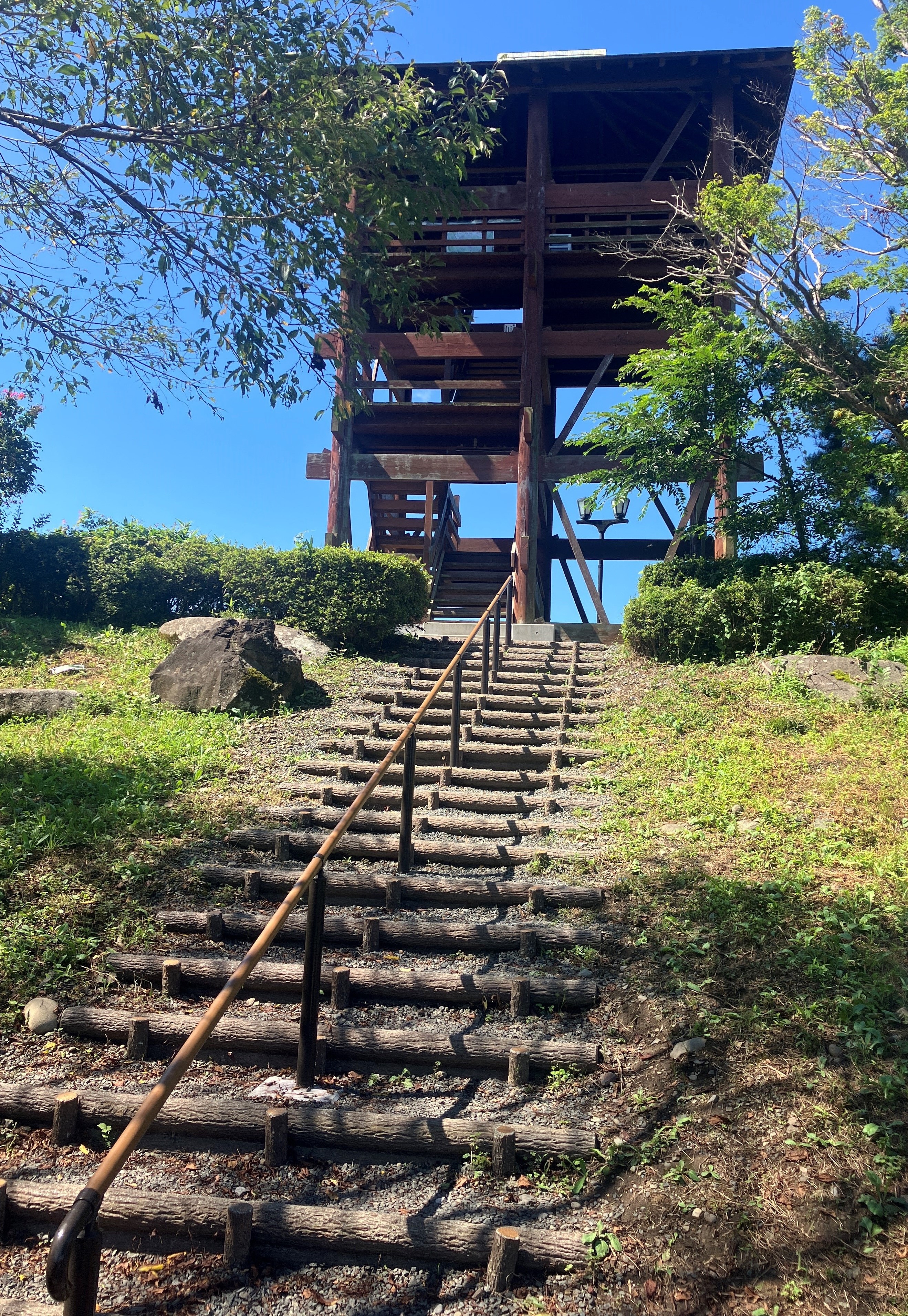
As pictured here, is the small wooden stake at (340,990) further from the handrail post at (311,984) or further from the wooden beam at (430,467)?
the wooden beam at (430,467)

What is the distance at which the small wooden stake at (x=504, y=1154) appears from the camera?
3791 millimetres

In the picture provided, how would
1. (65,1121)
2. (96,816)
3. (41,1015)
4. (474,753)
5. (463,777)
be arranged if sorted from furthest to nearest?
(474,753), (463,777), (96,816), (41,1015), (65,1121)

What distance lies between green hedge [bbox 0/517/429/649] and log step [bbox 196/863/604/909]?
6847mm

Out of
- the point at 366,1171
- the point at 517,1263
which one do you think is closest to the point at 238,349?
the point at 366,1171

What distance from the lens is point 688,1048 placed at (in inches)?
166

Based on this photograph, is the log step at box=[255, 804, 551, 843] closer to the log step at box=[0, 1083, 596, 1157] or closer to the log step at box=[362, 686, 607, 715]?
the log step at box=[362, 686, 607, 715]

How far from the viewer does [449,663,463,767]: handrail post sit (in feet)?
26.8

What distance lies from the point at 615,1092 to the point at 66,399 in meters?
7.58

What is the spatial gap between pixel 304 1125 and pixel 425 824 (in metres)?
3.12

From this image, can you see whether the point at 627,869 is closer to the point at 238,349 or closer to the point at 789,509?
the point at 238,349

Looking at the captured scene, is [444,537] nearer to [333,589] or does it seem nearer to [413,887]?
[333,589]

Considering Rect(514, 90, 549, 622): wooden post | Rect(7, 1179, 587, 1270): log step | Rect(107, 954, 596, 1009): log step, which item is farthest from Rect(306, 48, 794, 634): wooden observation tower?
Rect(7, 1179, 587, 1270): log step

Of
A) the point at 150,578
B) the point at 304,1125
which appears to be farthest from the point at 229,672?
the point at 304,1125

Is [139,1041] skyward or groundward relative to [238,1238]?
skyward
